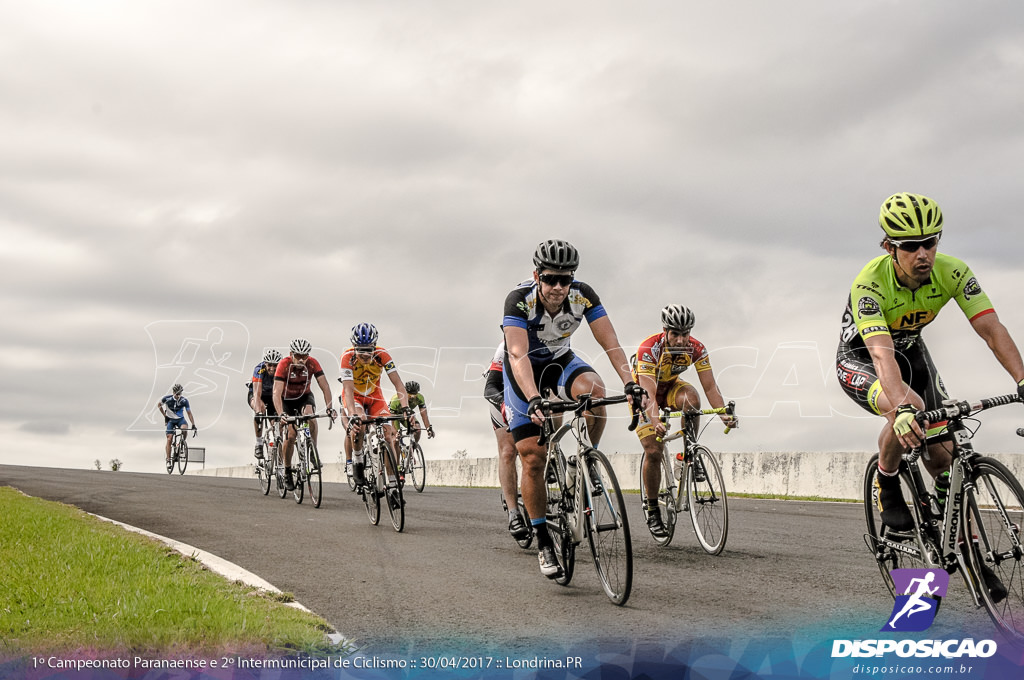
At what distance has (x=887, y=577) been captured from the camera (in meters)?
6.50

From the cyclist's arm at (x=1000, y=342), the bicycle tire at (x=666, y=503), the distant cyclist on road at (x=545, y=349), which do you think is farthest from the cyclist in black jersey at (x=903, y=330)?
the bicycle tire at (x=666, y=503)

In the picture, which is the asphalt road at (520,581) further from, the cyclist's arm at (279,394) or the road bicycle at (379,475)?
the cyclist's arm at (279,394)

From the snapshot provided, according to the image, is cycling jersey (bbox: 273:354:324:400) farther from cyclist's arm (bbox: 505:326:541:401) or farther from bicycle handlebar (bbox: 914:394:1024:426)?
bicycle handlebar (bbox: 914:394:1024:426)

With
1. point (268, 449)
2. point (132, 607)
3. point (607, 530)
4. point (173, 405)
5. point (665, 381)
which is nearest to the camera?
point (132, 607)

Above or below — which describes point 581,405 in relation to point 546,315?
below

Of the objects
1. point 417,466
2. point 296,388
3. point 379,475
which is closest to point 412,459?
point 417,466

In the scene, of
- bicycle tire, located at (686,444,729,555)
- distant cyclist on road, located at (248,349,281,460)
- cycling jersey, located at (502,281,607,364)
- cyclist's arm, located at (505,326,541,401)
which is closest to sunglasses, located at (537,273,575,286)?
cycling jersey, located at (502,281,607,364)

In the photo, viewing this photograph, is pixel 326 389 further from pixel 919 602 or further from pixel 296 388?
pixel 919 602

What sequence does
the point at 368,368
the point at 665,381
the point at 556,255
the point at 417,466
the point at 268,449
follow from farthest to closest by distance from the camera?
the point at 417,466, the point at 268,449, the point at 368,368, the point at 665,381, the point at 556,255

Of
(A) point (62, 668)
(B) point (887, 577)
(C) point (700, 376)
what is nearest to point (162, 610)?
(A) point (62, 668)

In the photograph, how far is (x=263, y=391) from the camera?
688 inches

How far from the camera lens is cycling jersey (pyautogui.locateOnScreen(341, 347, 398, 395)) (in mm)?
12727

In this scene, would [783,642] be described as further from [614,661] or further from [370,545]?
[370,545]

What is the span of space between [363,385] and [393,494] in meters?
2.57
